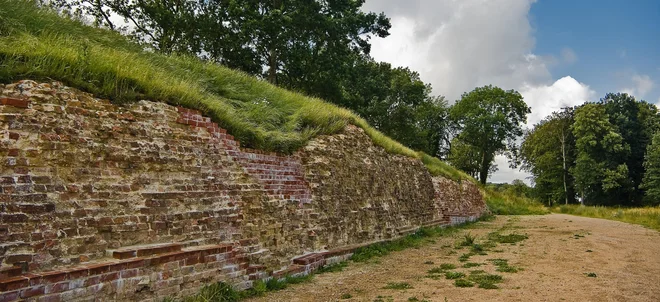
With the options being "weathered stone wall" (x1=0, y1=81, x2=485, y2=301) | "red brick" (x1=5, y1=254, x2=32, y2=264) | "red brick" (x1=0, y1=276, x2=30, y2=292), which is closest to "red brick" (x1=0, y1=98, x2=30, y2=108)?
"weathered stone wall" (x1=0, y1=81, x2=485, y2=301)

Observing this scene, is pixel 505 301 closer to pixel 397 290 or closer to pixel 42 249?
pixel 397 290

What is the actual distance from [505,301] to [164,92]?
596cm

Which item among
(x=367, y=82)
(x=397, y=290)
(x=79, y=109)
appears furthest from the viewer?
(x=367, y=82)

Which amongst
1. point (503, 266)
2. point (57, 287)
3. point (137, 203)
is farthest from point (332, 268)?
point (57, 287)

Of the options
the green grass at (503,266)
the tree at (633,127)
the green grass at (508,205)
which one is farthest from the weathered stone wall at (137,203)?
the tree at (633,127)

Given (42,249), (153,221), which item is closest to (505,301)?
(153,221)

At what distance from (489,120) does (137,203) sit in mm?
45712

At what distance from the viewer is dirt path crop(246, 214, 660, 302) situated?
20.8 ft

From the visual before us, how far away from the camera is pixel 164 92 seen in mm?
6355

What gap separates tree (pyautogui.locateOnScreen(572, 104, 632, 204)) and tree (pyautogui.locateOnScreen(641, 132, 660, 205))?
6.90 ft

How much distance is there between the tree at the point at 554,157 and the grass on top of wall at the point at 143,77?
45.6 meters

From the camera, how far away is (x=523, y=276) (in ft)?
25.4

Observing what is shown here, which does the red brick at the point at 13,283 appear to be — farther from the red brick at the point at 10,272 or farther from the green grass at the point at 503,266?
the green grass at the point at 503,266

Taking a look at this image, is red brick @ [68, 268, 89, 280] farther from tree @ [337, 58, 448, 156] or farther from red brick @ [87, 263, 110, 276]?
tree @ [337, 58, 448, 156]
